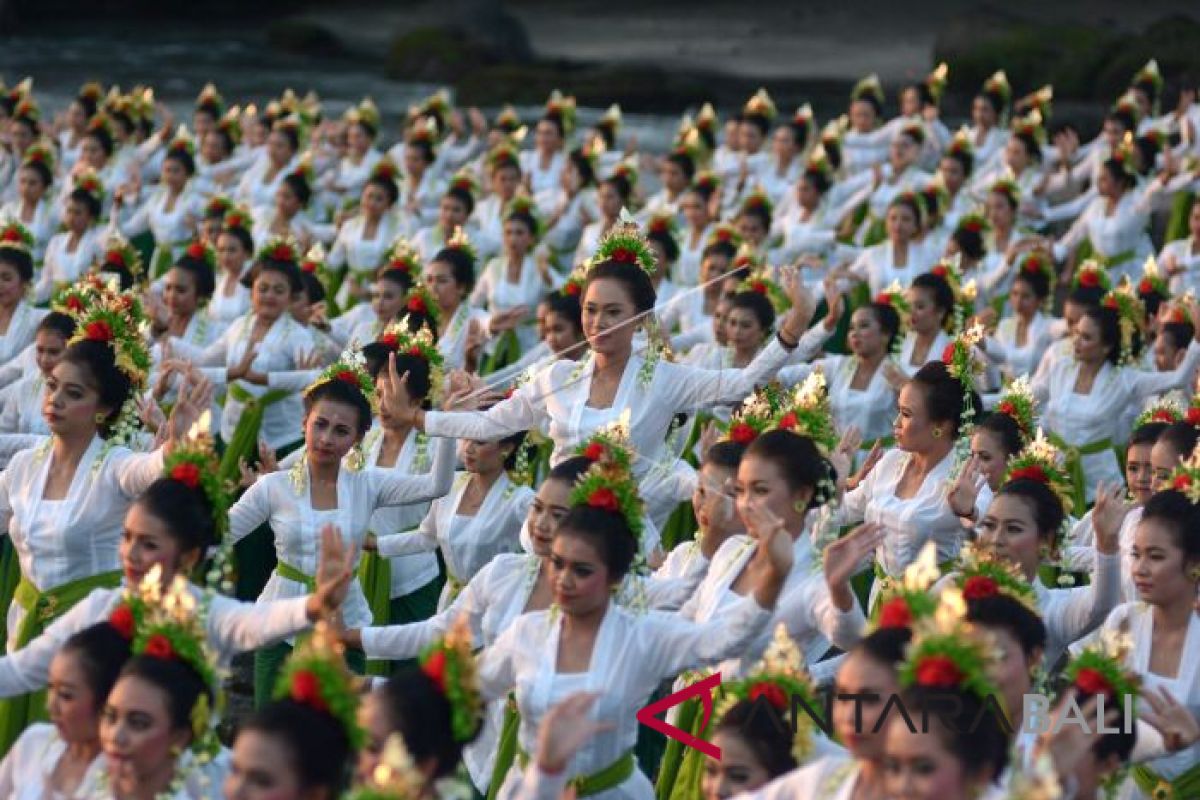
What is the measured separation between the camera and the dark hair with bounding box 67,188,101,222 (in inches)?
441

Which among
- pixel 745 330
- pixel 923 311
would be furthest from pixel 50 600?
pixel 923 311

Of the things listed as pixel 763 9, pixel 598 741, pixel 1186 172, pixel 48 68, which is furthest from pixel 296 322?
pixel 763 9

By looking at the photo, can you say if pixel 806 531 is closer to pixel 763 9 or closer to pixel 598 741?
pixel 598 741

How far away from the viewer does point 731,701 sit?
4.54 m

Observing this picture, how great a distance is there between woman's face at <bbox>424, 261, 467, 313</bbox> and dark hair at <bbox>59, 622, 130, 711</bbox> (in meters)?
4.88

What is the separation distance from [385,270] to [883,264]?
2947mm

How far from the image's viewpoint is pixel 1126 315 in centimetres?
852

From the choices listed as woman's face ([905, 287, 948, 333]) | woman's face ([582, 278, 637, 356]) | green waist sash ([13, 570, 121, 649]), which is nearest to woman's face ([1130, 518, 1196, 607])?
woman's face ([582, 278, 637, 356])

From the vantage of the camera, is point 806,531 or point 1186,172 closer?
point 806,531

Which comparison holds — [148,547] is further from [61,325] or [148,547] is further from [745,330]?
[745,330]

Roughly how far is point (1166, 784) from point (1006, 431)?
1.72 m

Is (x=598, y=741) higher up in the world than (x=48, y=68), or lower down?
higher up

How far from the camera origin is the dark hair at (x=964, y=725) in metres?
3.84

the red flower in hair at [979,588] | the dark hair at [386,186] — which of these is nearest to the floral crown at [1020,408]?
the red flower in hair at [979,588]
